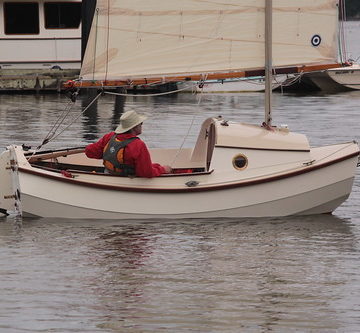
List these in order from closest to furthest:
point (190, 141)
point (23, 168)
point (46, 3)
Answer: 1. point (23, 168)
2. point (190, 141)
3. point (46, 3)

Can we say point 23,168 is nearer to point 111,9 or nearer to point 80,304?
point 111,9

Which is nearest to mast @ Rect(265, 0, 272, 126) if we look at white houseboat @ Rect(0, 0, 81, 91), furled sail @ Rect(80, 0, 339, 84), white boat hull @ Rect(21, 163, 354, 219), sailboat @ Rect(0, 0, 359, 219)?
sailboat @ Rect(0, 0, 359, 219)

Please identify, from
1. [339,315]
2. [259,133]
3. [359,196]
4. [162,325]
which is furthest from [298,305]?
[359,196]

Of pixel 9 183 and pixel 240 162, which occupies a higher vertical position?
pixel 240 162

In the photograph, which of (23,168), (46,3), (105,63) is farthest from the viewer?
(46,3)

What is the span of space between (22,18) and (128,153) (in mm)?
27285

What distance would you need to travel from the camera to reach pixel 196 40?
17828 mm

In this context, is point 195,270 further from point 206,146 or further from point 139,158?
point 206,146

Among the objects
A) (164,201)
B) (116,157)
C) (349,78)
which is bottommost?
(349,78)

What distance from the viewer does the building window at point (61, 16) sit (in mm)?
42500

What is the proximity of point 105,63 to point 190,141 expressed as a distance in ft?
33.3

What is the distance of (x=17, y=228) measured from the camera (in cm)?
1644

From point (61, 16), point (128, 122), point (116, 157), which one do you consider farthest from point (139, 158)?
point (61, 16)

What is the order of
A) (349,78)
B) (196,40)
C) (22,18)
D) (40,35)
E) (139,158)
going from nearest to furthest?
(139,158) < (196,40) < (40,35) < (22,18) < (349,78)
